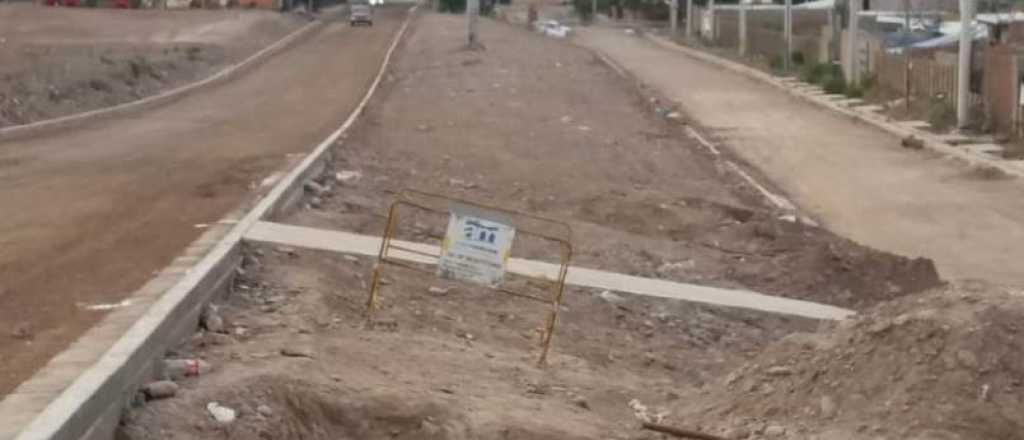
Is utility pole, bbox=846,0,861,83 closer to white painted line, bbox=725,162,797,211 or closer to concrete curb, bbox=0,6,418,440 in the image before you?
white painted line, bbox=725,162,797,211

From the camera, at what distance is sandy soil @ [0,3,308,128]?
35688mm

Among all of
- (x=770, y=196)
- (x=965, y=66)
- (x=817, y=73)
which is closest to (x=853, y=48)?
(x=817, y=73)

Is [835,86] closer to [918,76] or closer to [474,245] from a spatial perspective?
[918,76]

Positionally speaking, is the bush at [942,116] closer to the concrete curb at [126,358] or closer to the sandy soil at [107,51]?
the sandy soil at [107,51]

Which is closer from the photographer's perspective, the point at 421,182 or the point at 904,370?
the point at 904,370

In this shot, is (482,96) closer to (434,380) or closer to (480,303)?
(480,303)

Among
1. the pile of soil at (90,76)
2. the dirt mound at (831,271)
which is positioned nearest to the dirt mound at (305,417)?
the dirt mound at (831,271)

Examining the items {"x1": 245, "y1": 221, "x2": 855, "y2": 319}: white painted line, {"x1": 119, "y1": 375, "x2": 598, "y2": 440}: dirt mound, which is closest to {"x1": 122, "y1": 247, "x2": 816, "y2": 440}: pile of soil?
{"x1": 119, "y1": 375, "x2": 598, "y2": 440}: dirt mound

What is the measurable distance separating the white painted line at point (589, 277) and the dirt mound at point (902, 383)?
205 inches

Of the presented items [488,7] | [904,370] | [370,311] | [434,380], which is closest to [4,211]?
[370,311]

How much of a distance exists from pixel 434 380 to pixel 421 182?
12818 mm

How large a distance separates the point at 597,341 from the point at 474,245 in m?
2.77

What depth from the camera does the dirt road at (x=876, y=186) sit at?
21250 mm

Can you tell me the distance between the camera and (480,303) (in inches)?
544
